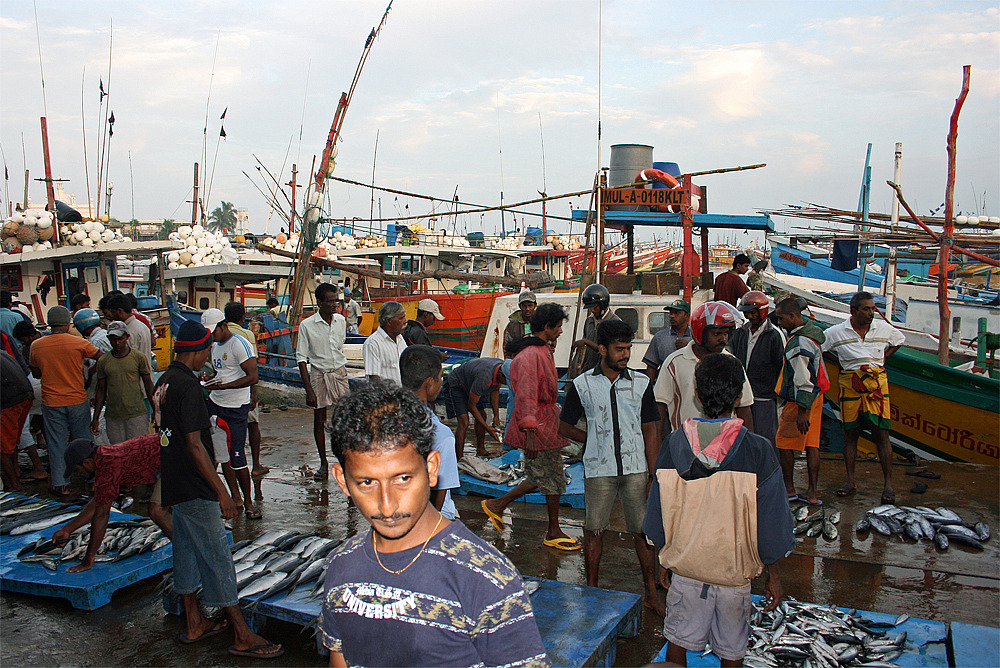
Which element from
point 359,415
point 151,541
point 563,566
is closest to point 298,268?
point 151,541

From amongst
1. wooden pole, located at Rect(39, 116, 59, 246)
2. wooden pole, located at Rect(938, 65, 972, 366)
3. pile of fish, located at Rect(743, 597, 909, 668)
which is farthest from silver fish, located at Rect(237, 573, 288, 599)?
wooden pole, located at Rect(39, 116, 59, 246)

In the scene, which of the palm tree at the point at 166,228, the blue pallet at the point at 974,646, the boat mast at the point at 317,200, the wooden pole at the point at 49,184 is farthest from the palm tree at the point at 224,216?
the blue pallet at the point at 974,646

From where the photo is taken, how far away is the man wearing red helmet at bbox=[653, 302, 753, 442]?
13.9 ft

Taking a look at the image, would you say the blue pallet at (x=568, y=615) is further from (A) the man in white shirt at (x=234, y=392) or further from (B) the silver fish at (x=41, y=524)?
(A) the man in white shirt at (x=234, y=392)

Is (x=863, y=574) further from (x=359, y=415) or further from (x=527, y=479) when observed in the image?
(x=359, y=415)

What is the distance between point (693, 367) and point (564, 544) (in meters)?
1.73

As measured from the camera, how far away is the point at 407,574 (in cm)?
156

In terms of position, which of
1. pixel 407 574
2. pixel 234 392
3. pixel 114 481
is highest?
pixel 407 574

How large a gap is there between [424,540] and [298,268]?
1293 centimetres

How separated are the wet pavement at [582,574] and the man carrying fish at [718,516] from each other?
99 centimetres

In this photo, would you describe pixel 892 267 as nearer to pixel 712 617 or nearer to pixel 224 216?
pixel 712 617

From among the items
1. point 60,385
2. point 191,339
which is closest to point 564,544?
point 191,339

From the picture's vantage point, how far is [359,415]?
1.62 meters

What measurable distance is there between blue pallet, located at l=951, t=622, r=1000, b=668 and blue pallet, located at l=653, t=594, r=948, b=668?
0.05 metres
